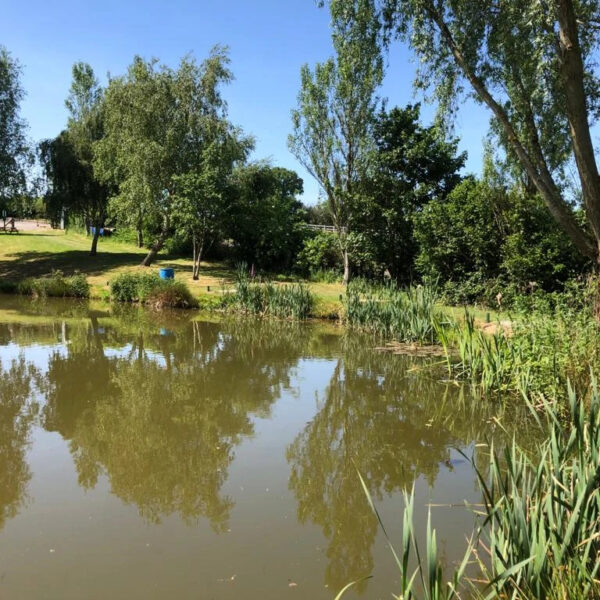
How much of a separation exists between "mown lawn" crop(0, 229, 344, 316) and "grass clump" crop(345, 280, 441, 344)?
6.94 feet

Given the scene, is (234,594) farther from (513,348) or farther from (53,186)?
(53,186)

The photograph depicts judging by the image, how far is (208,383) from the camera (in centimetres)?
866

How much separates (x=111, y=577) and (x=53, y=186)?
25694 millimetres

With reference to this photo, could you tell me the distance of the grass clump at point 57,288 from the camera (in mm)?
19625

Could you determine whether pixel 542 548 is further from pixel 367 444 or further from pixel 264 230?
pixel 264 230

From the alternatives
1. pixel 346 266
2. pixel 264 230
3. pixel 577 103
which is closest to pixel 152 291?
pixel 264 230

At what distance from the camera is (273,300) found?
15.6 meters

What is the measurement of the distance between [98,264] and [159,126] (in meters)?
7.42

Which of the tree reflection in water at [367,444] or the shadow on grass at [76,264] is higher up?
the shadow on grass at [76,264]

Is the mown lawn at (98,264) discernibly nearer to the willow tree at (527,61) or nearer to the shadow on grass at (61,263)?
the shadow on grass at (61,263)

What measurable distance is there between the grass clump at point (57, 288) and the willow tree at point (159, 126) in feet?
12.3

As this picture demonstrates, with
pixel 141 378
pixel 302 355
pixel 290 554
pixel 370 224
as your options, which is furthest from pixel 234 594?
pixel 370 224

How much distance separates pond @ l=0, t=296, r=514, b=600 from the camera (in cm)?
350

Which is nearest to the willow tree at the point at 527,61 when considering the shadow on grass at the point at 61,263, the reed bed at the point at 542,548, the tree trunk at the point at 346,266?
the reed bed at the point at 542,548
